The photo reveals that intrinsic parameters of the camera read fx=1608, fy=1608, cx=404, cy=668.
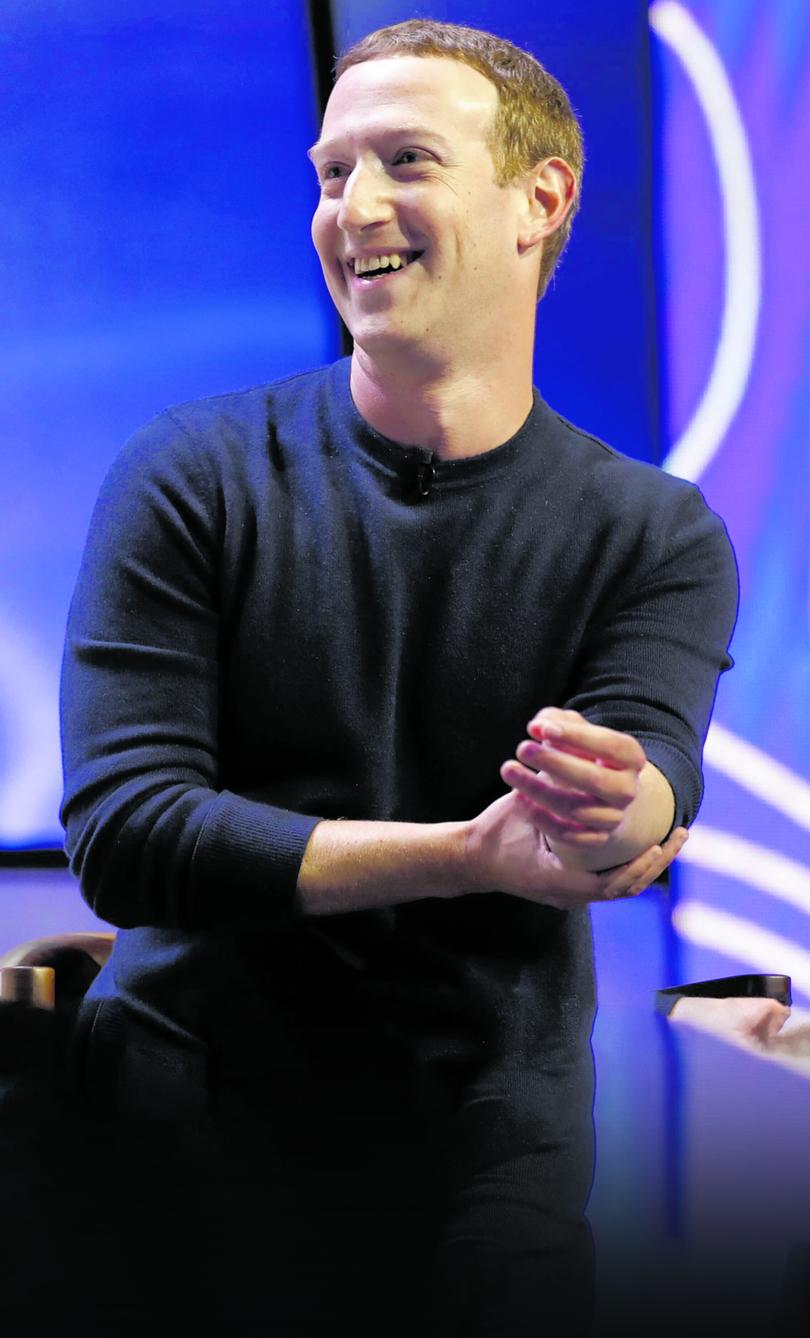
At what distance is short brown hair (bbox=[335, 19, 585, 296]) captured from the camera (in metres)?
1.41

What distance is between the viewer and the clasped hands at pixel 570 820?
112 centimetres

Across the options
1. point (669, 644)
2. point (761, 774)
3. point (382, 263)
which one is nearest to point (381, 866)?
point (669, 644)

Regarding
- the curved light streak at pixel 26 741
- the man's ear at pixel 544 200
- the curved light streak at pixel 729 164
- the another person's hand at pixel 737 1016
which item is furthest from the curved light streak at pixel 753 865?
the man's ear at pixel 544 200

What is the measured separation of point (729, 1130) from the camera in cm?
107

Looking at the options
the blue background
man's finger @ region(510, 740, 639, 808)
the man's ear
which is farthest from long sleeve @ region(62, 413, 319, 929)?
the blue background

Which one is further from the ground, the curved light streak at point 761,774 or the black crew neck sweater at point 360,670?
the black crew neck sweater at point 360,670

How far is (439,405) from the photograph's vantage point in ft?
4.69

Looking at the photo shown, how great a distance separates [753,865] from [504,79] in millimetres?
1261

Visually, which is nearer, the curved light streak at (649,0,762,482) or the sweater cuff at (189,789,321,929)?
the sweater cuff at (189,789,321,929)

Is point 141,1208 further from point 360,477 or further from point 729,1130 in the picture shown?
point 360,477

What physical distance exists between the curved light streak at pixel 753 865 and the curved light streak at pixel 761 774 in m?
0.06

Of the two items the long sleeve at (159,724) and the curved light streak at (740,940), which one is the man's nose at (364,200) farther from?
the curved light streak at (740,940)

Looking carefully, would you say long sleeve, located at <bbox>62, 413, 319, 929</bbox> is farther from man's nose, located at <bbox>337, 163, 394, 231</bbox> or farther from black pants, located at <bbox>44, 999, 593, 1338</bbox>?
man's nose, located at <bbox>337, 163, 394, 231</bbox>

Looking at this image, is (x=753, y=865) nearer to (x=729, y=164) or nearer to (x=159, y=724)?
(x=729, y=164)
